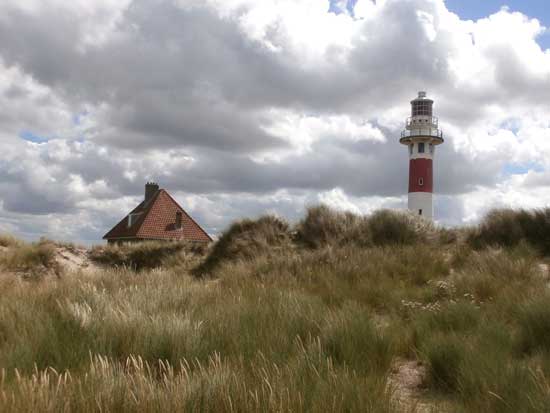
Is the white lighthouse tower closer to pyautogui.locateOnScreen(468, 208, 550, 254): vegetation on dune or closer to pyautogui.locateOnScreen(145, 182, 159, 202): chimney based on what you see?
pyautogui.locateOnScreen(145, 182, 159, 202): chimney

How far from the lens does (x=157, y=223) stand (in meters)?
40.8

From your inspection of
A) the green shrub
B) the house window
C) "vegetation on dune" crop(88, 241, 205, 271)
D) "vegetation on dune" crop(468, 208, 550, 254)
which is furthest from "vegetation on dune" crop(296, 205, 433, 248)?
the house window

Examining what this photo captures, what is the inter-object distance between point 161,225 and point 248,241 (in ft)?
83.6

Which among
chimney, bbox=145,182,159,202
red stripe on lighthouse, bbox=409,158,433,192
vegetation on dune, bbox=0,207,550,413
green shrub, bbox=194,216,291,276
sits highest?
red stripe on lighthouse, bbox=409,158,433,192

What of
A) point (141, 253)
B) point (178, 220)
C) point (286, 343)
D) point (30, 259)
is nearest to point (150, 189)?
point (178, 220)

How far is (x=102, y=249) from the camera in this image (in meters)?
25.4

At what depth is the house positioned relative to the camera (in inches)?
1582

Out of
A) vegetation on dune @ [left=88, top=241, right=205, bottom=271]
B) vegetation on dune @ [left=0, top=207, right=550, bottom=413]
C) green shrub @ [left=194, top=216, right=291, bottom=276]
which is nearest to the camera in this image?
vegetation on dune @ [left=0, top=207, right=550, bottom=413]

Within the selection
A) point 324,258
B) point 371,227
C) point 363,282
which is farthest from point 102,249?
point 363,282

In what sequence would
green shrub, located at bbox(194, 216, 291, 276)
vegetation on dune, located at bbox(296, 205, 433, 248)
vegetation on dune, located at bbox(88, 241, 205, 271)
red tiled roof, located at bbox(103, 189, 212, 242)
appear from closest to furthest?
vegetation on dune, located at bbox(296, 205, 433, 248)
green shrub, located at bbox(194, 216, 291, 276)
vegetation on dune, located at bbox(88, 241, 205, 271)
red tiled roof, located at bbox(103, 189, 212, 242)

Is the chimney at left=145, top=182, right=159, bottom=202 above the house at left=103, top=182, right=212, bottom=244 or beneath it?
above

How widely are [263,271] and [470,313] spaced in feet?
18.6

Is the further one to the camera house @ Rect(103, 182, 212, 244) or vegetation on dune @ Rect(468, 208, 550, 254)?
house @ Rect(103, 182, 212, 244)

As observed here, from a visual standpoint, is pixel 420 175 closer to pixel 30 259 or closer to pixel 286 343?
pixel 30 259
